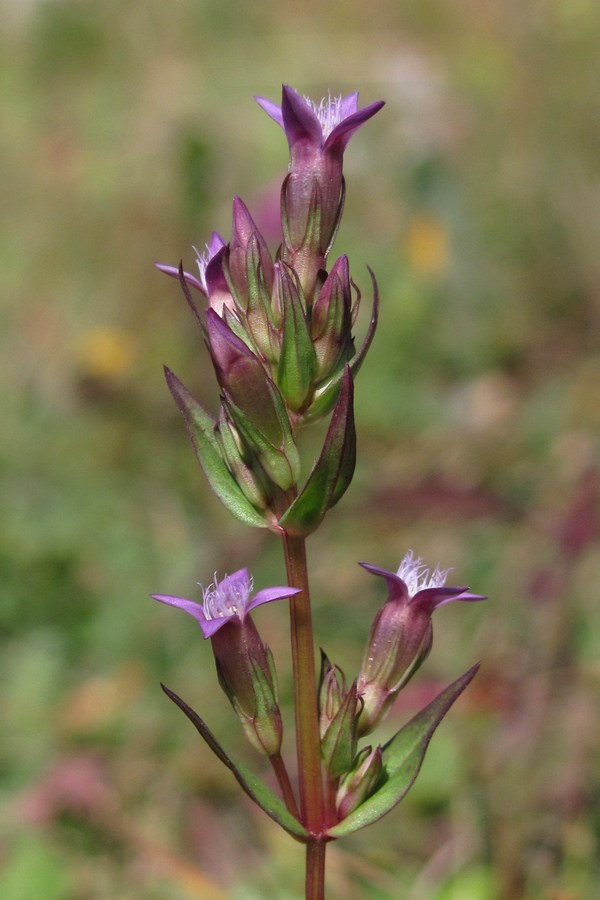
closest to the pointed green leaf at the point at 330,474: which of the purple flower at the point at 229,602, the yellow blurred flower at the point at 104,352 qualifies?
the purple flower at the point at 229,602

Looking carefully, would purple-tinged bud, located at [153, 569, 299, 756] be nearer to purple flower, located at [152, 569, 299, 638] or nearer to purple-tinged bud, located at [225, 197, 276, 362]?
purple flower, located at [152, 569, 299, 638]

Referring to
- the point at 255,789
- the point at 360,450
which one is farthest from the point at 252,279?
the point at 360,450

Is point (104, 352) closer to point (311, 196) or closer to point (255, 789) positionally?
point (311, 196)

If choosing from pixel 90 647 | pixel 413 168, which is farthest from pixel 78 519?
pixel 413 168

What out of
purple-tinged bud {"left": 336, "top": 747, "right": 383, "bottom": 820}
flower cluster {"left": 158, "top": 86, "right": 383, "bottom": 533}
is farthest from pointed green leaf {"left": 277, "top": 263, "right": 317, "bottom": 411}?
purple-tinged bud {"left": 336, "top": 747, "right": 383, "bottom": 820}

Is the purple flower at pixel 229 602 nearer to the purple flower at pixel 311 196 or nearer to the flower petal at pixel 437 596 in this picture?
the flower petal at pixel 437 596
